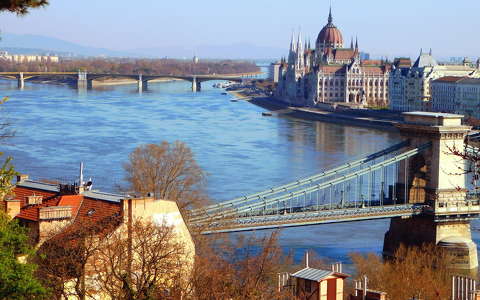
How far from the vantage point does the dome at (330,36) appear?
3327 inches

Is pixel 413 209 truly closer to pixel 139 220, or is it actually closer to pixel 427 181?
→ pixel 427 181

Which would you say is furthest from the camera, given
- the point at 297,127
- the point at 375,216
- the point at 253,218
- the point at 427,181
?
the point at 297,127

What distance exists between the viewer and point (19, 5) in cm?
529

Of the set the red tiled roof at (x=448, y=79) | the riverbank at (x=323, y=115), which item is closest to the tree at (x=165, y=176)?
the riverbank at (x=323, y=115)

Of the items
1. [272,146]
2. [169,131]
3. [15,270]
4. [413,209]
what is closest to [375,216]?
[413,209]

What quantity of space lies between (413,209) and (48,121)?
99.1ft

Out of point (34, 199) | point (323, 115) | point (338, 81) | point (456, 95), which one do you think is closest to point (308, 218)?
point (34, 199)

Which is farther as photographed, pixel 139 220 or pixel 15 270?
pixel 139 220

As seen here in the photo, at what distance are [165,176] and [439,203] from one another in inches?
212

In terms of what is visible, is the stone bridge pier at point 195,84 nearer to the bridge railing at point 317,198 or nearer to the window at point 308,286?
the bridge railing at point 317,198

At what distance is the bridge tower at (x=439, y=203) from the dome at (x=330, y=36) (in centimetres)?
6586

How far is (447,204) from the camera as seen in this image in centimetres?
1856

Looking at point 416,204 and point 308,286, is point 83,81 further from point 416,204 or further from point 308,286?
point 308,286

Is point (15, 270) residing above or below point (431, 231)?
above
